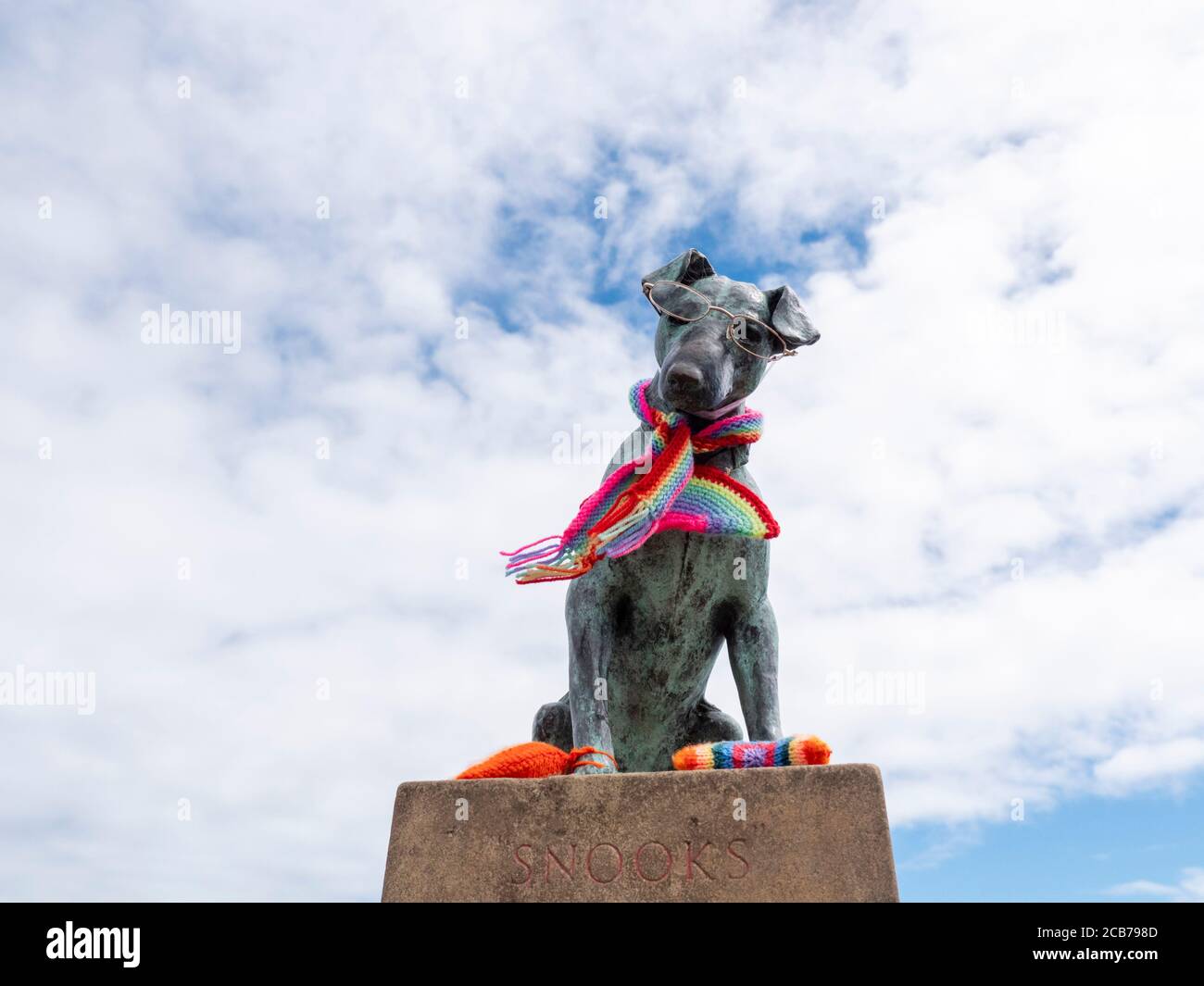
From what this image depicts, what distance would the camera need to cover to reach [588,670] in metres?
4.63

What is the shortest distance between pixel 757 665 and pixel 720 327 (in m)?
1.36

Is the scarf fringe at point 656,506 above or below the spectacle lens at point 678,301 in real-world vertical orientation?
below

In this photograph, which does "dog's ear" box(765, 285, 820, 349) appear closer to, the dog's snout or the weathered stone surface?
the dog's snout

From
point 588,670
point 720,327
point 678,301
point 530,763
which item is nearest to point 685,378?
point 720,327

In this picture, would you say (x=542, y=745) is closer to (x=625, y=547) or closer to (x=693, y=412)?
(x=625, y=547)

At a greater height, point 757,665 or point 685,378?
point 685,378

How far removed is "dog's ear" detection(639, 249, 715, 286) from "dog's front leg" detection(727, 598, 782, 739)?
136 cm

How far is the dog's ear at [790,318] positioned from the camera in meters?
4.75

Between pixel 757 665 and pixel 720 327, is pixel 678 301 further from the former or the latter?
pixel 757 665

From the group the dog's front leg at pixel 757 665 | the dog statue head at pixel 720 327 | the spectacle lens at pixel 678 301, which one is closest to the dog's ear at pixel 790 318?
the dog statue head at pixel 720 327

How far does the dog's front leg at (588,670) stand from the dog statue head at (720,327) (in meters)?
0.89

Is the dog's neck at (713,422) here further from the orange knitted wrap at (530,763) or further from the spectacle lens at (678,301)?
the orange knitted wrap at (530,763)
